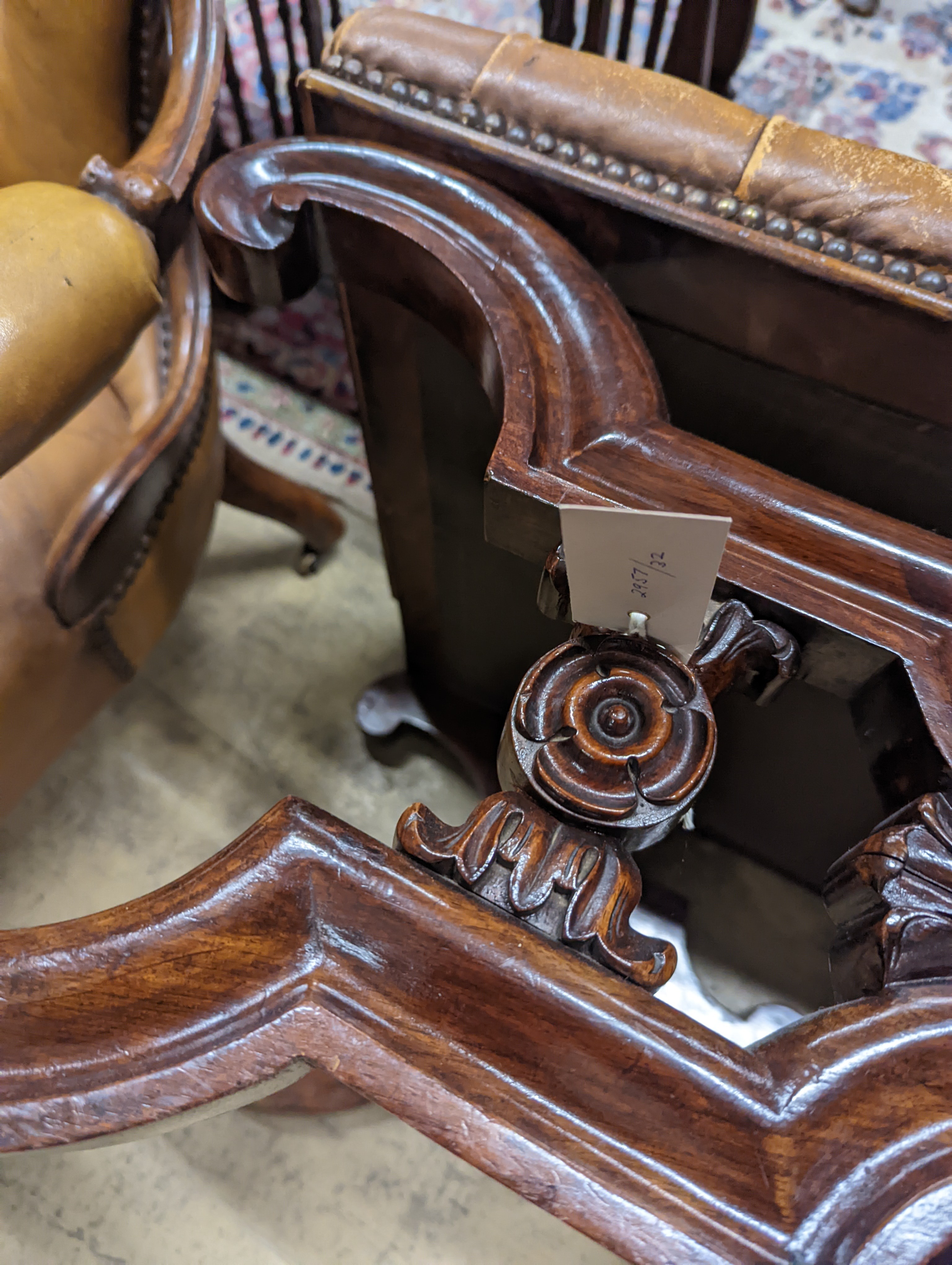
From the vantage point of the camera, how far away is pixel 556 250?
1.68 feet

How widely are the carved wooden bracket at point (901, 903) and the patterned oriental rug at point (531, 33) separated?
1.09m

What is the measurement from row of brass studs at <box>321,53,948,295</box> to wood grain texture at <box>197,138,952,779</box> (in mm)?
23

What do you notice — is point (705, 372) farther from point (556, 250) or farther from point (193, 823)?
point (193, 823)

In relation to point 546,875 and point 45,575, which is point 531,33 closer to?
point 45,575

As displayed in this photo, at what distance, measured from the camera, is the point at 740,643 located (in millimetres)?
442

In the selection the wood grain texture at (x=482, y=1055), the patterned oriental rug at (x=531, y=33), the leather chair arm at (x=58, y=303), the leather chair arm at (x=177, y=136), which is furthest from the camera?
the patterned oriental rug at (x=531, y=33)

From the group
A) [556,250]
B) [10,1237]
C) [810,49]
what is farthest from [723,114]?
[810,49]

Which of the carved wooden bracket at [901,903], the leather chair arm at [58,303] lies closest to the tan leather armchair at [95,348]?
the leather chair arm at [58,303]

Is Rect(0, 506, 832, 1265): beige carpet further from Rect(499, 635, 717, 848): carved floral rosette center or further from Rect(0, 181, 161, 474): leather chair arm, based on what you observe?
Rect(0, 181, 161, 474): leather chair arm

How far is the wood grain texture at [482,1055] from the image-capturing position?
29 centimetres

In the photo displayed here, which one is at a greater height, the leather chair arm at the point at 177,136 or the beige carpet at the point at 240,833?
the leather chair arm at the point at 177,136

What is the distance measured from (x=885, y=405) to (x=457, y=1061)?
48cm

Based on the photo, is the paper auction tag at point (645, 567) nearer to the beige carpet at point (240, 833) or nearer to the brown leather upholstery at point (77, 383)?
the beige carpet at point (240, 833)

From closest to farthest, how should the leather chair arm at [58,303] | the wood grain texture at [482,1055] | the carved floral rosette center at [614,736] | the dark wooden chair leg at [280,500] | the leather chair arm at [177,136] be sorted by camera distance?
the wood grain texture at [482,1055] → the carved floral rosette center at [614,736] → the leather chair arm at [58,303] → the leather chair arm at [177,136] → the dark wooden chair leg at [280,500]
